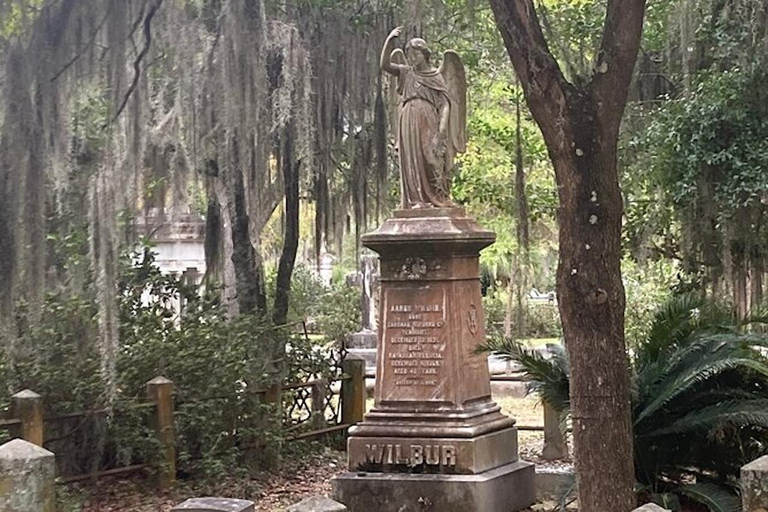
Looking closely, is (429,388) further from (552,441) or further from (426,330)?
(552,441)

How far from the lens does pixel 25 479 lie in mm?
4812

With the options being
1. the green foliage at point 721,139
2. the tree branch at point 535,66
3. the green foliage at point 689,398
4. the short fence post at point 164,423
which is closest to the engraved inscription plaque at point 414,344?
the green foliage at point 689,398

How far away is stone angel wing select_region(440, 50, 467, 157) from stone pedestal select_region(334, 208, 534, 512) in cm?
73

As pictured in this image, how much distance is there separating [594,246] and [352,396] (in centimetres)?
619

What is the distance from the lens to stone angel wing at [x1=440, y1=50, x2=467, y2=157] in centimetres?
945

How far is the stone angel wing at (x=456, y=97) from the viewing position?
372 inches

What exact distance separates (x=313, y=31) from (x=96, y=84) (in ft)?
9.62

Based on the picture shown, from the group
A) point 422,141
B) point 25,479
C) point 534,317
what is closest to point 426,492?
point 422,141

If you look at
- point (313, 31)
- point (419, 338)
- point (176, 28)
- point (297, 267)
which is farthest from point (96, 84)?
point (297, 267)

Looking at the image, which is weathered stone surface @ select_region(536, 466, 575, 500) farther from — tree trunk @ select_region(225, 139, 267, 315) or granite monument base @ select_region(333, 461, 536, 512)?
tree trunk @ select_region(225, 139, 267, 315)

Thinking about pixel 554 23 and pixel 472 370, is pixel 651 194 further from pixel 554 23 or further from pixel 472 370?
pixel 472 370

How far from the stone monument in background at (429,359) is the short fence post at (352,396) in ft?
9.81

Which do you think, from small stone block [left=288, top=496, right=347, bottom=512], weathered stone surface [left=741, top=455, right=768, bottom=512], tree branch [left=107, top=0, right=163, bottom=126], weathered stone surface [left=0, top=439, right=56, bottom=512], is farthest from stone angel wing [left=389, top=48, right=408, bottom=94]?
small stone block [left=288, top=496, right=347, bottom=512]

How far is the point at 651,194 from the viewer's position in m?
12.8
